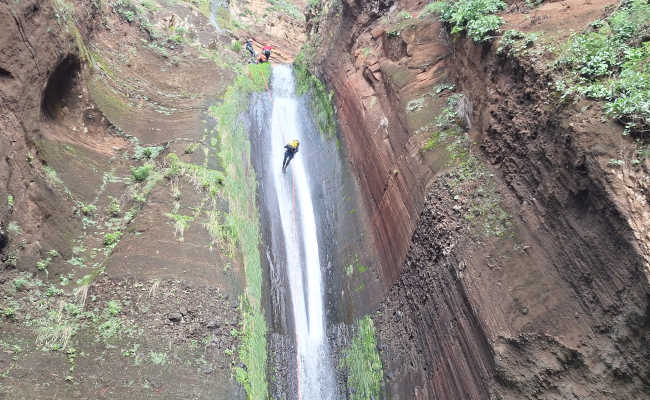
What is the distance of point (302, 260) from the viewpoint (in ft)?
40.2

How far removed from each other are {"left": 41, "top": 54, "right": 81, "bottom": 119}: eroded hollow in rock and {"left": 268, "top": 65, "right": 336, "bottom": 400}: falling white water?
7.04 metres

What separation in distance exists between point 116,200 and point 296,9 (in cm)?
3443

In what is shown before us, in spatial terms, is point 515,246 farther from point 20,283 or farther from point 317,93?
point 317,93

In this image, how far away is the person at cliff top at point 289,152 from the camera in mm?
14664

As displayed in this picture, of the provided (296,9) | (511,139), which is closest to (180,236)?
(511,139)

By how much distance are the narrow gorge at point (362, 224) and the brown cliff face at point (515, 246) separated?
0.03 metres

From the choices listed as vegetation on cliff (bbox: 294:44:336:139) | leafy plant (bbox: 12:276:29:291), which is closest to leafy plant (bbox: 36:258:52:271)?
leafy plant (bbox: 12:276:29:291)

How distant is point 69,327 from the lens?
19.7 feet

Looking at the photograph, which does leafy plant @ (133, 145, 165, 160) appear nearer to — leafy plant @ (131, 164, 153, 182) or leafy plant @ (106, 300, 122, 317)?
leafy plant @ (131, 164, 153, 182)

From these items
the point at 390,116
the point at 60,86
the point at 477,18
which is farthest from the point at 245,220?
the point at 477,18

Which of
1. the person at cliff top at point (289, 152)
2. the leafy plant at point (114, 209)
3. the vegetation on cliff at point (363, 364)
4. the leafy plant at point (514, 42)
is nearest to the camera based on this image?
the leafy plant at point (514, 42)

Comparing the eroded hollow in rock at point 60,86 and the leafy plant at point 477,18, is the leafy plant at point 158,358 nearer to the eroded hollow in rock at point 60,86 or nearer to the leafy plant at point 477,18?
the eroded hollow in rock at point 60,86

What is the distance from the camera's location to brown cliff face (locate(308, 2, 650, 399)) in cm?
442

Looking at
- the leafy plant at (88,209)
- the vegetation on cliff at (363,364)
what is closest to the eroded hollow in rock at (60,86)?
the leafy plant at (88,209)
